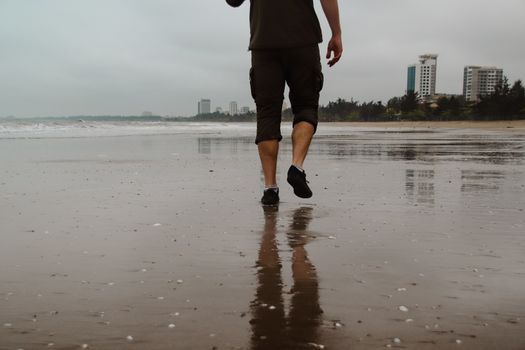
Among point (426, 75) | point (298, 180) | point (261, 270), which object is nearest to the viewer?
point (261, 270)

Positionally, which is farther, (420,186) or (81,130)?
(81,130)

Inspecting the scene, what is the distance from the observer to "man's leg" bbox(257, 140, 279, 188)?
371 centimetres

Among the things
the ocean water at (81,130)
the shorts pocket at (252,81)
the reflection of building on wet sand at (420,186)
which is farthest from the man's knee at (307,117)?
the ocean water at (81,130)

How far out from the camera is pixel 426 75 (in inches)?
6447

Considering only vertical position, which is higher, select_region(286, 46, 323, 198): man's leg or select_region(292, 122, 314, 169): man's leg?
select_region(286, 46, 323, 198): man's leg

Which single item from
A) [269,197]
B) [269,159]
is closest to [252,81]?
[269,159]

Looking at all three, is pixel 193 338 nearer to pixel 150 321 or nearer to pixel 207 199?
pixel 150 321

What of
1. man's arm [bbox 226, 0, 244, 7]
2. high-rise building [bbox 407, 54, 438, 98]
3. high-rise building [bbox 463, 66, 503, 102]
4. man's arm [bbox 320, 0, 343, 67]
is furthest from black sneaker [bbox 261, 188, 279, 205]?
high-rise building [bbox 407, 54, 438, 98]

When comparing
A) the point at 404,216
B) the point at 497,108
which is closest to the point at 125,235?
the point at 404,216

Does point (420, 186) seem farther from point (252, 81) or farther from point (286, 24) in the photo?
point (286, 24)

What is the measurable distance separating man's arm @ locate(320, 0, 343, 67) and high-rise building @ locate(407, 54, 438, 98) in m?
164

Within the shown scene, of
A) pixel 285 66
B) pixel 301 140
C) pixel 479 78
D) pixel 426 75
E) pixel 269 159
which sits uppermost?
pixel 426 75

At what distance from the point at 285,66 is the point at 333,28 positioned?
0.44m

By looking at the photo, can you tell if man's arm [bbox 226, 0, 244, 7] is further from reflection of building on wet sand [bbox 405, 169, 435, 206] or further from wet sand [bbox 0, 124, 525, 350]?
reflection of building on wet sand [bbox 405, 169, 435, 206]
